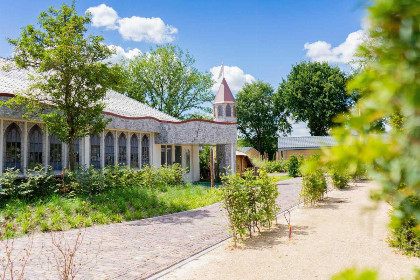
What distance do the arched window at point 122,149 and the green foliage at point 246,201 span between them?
10667mm

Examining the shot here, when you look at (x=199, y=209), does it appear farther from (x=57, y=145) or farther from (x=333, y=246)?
(x=57, y=145)

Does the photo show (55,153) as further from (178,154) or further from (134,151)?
(178,154)

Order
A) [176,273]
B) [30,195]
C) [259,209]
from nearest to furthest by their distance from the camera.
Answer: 1. [176,273]
2. [259,209]
3. [30,195]

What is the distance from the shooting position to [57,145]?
1467cm

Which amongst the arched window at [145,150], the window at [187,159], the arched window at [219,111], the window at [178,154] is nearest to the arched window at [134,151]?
the arched window at [145,150]

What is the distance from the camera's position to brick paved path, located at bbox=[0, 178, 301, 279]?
6.00 m

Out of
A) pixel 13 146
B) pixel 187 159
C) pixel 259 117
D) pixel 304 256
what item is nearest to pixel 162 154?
pixel 187 159

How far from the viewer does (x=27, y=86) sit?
47.1 ft

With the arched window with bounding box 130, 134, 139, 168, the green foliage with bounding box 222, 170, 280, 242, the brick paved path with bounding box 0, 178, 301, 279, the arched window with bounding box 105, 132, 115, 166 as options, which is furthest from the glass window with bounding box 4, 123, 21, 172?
the green foliage with bounding box 222, 170, 280, 242

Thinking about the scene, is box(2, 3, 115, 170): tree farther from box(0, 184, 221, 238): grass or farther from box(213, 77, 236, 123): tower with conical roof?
box(213, 77, 236, 123): tower with conical roof

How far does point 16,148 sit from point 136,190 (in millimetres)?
5156

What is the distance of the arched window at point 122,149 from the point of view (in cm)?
1805

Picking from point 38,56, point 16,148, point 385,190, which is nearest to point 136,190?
point 16,148

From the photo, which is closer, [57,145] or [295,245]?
[295,245]
